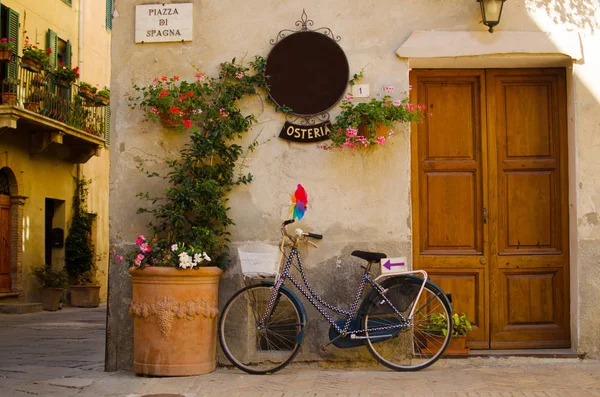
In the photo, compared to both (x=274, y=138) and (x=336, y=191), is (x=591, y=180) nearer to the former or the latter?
(x=336, y=191)

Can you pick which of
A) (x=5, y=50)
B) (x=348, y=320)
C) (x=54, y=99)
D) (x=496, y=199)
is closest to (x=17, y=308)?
(x=54, y=99)

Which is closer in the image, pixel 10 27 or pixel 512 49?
pixel 512 49

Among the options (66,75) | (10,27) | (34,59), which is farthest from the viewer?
(66,75)

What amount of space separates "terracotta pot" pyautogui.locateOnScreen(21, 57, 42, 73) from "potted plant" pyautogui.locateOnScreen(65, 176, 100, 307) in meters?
4.31

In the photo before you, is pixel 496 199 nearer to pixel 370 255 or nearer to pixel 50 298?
pixel 370 255

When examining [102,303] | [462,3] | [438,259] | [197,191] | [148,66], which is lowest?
[102,303]

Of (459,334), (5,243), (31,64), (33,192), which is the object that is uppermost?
(31,64)

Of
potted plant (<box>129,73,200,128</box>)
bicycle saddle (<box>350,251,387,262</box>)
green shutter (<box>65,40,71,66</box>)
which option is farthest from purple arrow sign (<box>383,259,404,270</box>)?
green shutter (<box>65,40,71,66</box>)

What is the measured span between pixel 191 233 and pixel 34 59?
1195 centimetres

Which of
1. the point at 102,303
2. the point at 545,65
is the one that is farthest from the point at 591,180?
the point at 102,303

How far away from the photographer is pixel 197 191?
7.02m

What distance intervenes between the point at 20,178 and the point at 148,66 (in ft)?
40.0

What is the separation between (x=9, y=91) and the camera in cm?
1700

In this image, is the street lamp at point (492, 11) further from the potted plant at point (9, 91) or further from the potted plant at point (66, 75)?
the potted plant at point (66, 75)
